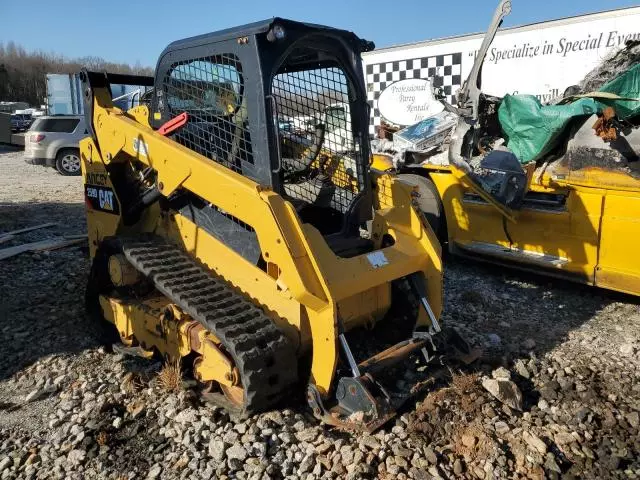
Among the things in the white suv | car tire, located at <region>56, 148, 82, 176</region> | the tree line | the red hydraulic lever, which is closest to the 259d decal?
the red hydraulic lever

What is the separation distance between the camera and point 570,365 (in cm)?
385

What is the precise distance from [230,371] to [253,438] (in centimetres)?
37

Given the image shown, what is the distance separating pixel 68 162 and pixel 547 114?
483 inches

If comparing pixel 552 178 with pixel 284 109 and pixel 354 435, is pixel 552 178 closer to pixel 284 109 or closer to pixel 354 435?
pixel 284 109

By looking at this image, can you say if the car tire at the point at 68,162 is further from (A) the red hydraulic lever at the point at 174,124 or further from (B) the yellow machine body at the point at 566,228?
(A) the red hydraulic lever at the point at 174,124

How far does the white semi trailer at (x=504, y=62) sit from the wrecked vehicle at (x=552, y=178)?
2.15 m

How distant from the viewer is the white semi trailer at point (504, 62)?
761 cm

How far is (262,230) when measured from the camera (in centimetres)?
299

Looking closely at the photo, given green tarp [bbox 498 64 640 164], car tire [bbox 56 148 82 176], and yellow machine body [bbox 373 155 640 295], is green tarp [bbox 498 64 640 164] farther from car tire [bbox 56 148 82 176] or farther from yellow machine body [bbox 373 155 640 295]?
car tire [bbox 56 148 82 176]

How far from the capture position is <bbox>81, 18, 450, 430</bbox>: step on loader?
2.98 metres

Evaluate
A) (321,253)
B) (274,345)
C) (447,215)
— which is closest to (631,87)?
(447,215)

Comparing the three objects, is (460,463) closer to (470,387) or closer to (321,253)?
(470,387)

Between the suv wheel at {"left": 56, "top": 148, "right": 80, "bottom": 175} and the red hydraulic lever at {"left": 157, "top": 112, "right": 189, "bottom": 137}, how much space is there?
11.5 meters

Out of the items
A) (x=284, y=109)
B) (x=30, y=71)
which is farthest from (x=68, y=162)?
(x=30, y=71)
